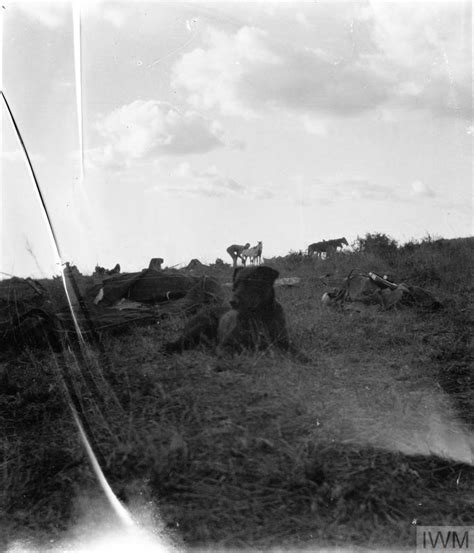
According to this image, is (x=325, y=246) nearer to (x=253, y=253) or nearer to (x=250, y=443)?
(x=253, y=253)

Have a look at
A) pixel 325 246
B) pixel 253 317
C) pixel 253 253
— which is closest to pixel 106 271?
pixel 253 253

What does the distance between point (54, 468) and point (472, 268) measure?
23.5ft

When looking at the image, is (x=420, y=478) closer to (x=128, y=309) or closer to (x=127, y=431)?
(x=127, y=431)

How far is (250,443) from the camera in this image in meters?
2.77

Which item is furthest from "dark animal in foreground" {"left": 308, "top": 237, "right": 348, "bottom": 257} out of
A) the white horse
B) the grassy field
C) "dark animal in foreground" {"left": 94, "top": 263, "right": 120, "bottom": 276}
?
the grassy field

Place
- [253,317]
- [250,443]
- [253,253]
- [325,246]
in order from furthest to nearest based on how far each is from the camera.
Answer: [325,246]
[253,253]
[253,317]
[250,443]

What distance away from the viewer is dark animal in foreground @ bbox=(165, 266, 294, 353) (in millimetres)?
4039

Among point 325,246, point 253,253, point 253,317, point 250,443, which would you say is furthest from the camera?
point 325,246

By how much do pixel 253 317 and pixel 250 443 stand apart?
1.40 m

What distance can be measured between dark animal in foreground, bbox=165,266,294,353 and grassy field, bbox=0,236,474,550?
0.16 m

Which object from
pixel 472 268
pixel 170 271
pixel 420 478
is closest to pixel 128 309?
pixel 170 271

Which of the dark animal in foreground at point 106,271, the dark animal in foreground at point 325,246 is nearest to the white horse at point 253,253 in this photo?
the dark animal in foreground at point 106,271

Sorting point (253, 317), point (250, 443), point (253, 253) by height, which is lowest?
point (250, 443)

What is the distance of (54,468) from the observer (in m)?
2.83
